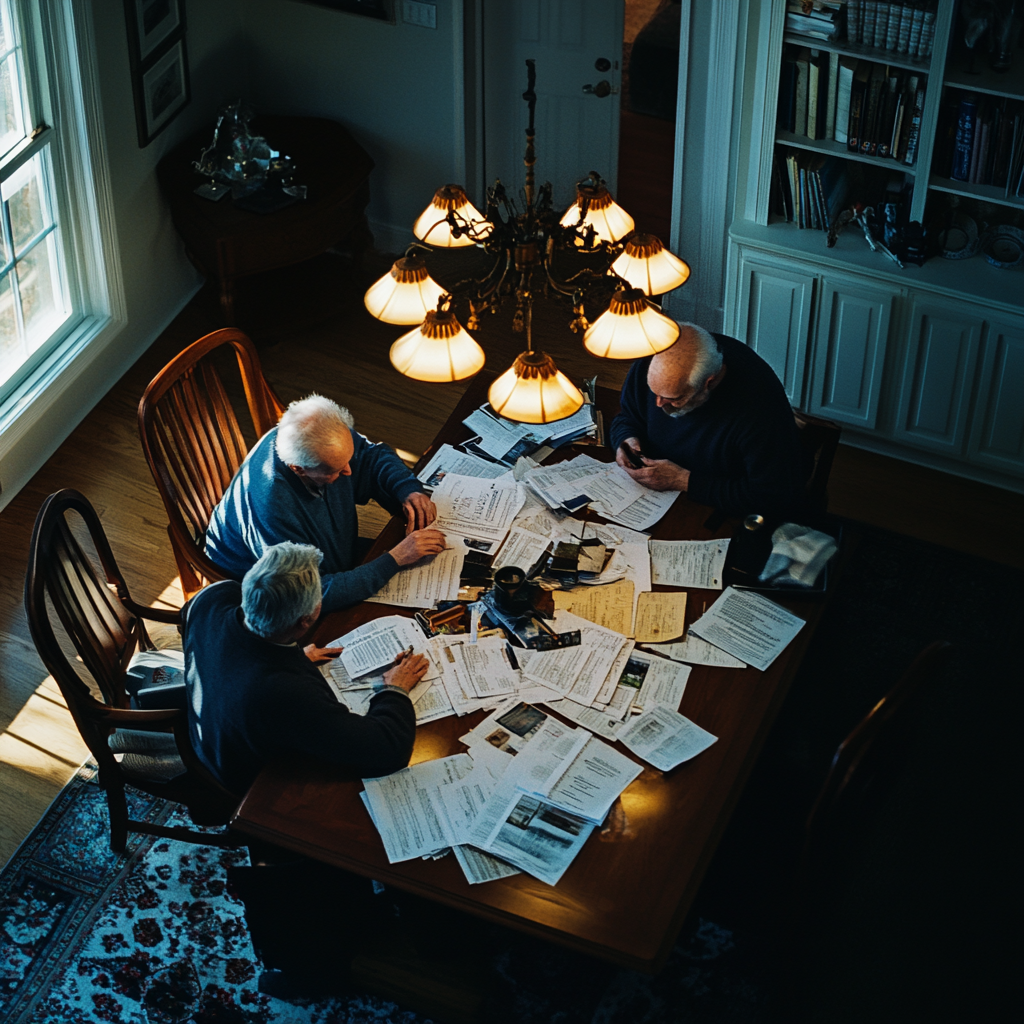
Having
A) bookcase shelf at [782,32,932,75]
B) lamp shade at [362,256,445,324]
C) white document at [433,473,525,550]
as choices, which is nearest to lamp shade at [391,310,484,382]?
lamp shade at [362,256,445,324]

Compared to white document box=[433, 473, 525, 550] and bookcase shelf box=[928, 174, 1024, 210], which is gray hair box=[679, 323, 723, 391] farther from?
bookcase shelf box=[928, 174, 1024, 210]

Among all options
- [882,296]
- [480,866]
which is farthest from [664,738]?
[882,296]

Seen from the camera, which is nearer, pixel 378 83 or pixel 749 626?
pixel 749 626

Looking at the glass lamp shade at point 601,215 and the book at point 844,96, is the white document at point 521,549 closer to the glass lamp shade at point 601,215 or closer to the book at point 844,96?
the glass lamp shade at point 601,215

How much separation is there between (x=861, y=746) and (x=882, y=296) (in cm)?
232

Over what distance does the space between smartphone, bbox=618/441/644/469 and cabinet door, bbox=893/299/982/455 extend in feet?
4.88

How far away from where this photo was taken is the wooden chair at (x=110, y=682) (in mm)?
2922

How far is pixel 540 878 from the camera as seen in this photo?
2.54 meters

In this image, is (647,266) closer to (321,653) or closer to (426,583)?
(426,583)

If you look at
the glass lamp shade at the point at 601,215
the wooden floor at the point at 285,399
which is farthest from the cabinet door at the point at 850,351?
the glass lamp shade at the point at 601,215

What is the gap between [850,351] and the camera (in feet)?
15.2

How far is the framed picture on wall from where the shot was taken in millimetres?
4703

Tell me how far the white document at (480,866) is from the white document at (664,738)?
0.42 m

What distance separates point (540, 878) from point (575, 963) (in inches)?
28.7
